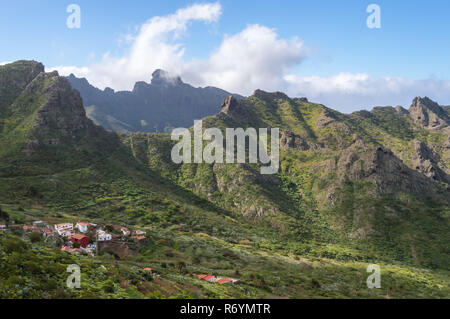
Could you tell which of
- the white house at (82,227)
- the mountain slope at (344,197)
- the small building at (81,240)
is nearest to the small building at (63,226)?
the white house at (82,227)

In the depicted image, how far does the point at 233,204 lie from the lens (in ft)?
481

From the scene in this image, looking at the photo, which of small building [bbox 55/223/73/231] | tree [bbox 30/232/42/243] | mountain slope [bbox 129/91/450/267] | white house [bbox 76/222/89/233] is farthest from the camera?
mountain slope [bbox 129/91/450/267]

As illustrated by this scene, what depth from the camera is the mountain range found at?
237 ft

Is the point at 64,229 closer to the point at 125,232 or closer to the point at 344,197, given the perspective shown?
the point at 125,232

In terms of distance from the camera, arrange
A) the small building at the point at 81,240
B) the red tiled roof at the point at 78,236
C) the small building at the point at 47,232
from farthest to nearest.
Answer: the red tiled roof at the point at 78,236, the small building at the point at 81,240, the small building at the point at 47,232

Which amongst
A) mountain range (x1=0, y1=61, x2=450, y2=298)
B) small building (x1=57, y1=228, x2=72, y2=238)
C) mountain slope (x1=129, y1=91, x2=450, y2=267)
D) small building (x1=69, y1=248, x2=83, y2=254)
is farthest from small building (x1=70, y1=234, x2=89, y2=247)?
mountain slope (x1=129, y1=91, x2=450, y2=267)

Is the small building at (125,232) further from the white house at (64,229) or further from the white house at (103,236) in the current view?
the white house at (64,229)

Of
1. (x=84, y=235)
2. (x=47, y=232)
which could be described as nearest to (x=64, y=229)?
(x=84, y=235)

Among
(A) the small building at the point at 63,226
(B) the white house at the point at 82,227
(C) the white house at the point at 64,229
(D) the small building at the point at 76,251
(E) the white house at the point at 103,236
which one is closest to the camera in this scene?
(D) the small building at the point at 76,251

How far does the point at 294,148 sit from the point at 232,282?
155 meters

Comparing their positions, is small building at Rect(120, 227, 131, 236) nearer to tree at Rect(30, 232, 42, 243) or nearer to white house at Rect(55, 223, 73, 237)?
white house at Rect(55, 223, 73, 237)

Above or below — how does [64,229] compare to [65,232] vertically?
above

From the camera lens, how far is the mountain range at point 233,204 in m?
72.2
